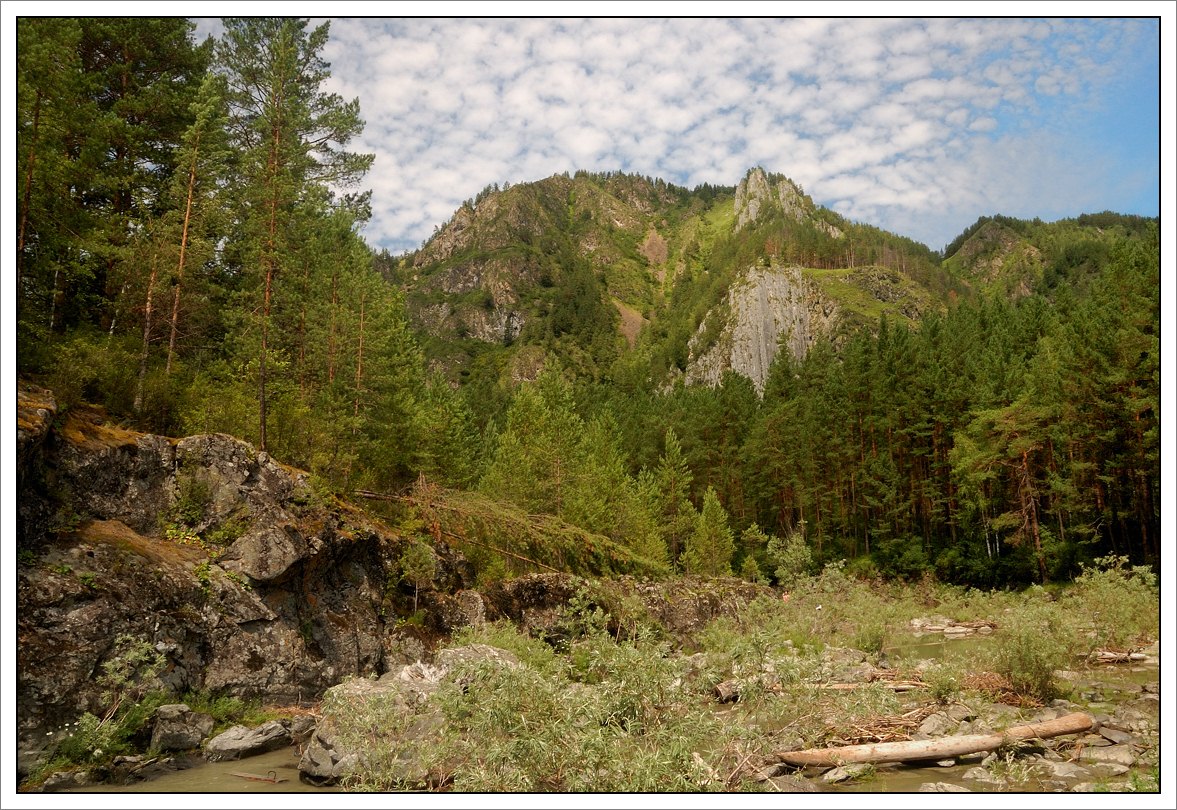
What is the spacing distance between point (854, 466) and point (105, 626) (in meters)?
45.9

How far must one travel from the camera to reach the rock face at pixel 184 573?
8.64 meters

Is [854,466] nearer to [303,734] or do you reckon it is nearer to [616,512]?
[616,512]

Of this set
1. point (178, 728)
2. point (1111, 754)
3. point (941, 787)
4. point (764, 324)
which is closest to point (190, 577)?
point (178, 728)

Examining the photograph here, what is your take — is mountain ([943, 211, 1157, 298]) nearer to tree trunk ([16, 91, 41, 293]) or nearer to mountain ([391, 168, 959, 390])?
mountain ([391, 168, 959, 390])

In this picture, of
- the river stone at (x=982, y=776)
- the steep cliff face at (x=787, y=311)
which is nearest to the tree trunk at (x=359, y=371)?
the river stone at (x=982, y=776)

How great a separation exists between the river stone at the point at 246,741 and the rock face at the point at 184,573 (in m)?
1.27

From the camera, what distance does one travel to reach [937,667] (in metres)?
13.1

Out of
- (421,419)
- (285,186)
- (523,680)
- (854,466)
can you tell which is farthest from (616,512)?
(523,680)

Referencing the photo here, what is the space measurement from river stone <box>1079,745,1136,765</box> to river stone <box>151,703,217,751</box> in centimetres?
1191

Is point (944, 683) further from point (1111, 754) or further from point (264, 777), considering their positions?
point (264, 777)

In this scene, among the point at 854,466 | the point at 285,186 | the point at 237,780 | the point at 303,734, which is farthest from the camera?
the point at 854,466

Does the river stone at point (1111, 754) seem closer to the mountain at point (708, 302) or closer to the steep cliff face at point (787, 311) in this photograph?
the mountain at point (708, 302)

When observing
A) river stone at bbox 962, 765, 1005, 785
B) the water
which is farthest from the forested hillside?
the water

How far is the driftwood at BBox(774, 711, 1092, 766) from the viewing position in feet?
29.8
